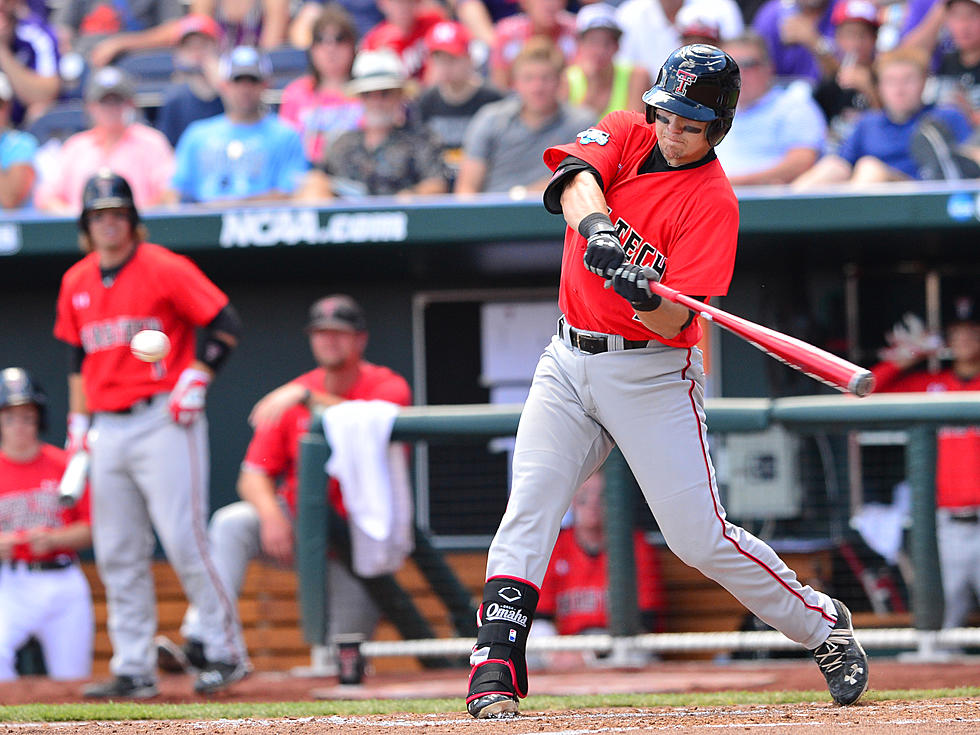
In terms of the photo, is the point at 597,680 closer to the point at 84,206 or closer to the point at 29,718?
the point at 29,718

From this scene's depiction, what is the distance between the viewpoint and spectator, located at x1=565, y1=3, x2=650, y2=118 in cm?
758

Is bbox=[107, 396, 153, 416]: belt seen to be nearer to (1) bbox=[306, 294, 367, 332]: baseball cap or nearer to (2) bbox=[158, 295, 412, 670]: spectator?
(2) bbox=[158, 295, 412, 670]: spectator

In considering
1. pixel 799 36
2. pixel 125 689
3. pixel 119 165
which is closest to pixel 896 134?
pixel 799 36

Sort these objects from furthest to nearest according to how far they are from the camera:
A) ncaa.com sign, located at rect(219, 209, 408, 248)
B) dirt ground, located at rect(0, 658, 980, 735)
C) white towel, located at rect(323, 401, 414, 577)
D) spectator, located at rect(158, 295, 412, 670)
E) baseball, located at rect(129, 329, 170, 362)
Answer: ncaa.com sign, located at rect(219, 209, 408, 248) → spectator, located at rect(158, 295, 412, 670) → white towel, located at rect(323, 401, 414, 577) → baseball, located at rect(129, 329, 170, 362) → dirt ground, located at rect(0, 658, 980, 735)

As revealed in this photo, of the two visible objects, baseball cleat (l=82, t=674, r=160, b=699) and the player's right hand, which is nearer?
the player's right hand

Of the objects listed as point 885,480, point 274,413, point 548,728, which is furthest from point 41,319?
point 548,728

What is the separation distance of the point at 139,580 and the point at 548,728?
2597 millimetres

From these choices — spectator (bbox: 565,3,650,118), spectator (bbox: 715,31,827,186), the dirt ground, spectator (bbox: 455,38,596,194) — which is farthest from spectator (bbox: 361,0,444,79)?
the dirt ground

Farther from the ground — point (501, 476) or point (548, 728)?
point (501, 476)

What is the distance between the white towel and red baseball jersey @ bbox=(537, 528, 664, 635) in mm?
620

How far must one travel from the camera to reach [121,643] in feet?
17.8

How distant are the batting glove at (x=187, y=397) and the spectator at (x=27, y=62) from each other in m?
4.32

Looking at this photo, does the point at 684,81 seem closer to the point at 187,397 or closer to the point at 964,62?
the point at 187,397

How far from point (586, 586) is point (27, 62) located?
5.69 m
